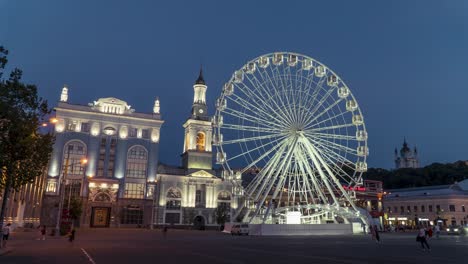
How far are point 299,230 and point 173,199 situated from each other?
4865 centimetres

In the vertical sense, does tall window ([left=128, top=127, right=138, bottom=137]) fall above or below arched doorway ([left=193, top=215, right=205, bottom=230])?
above

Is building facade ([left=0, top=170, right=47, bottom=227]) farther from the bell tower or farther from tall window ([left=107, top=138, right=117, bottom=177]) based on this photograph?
the bell tower

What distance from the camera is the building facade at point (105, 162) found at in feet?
281

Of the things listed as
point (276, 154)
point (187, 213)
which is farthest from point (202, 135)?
point (276, 154)

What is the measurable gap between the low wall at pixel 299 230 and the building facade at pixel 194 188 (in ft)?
128

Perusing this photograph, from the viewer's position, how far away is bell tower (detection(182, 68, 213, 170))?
10237 centimetres

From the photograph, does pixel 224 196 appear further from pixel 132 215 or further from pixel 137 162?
pixel 132 215

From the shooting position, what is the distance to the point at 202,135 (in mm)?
107312

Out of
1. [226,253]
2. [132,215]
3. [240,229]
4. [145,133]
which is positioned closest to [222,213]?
[132,215]

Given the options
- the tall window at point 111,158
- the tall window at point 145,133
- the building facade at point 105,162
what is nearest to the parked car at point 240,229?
the building facade at point 105,162

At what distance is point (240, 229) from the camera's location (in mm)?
56375

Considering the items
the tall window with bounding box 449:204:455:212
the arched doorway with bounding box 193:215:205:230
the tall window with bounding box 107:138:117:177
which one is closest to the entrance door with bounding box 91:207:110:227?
the tall window with bounding box 107:138:117:177

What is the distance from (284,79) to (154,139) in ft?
172

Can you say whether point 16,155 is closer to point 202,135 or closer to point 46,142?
point 46,142
